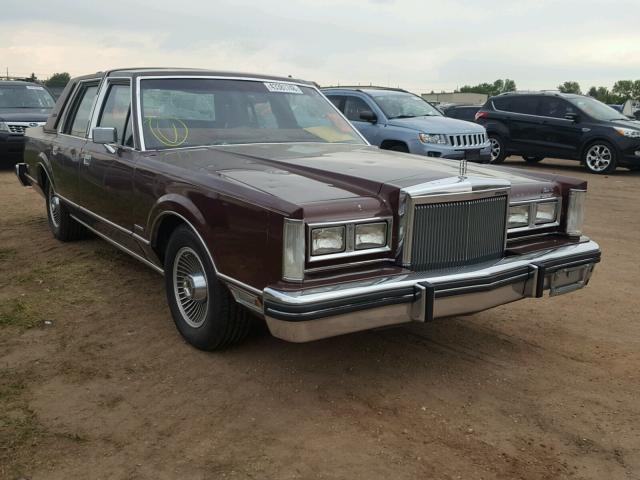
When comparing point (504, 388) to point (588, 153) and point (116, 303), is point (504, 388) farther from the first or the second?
point (588, 153)

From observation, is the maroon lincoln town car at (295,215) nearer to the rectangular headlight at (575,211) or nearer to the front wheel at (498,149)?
the rectangular headlight at (575,211)

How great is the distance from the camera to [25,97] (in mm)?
13305

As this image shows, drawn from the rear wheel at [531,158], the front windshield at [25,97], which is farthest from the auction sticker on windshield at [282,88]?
the rear wheel at [531,158]

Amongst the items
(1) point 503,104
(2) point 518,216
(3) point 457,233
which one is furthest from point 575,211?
(1) point 503,104

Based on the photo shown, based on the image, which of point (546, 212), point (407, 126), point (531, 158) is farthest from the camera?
point (531, 158)

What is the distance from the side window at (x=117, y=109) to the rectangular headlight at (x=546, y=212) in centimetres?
287

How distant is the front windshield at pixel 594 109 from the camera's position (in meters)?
13.3

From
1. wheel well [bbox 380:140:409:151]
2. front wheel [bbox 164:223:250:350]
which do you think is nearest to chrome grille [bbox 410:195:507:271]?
front wheel [bbox 164:223:250:350]

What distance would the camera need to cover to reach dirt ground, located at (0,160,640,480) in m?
2.69

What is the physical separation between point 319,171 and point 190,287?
3.34 ft

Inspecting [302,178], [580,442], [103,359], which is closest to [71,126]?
[103,359]

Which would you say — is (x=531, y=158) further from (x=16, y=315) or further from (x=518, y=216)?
(x=16, y=315)

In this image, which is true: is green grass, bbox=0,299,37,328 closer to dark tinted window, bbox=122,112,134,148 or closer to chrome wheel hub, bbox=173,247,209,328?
chrome wheel hub, bbox=173,247,209,328

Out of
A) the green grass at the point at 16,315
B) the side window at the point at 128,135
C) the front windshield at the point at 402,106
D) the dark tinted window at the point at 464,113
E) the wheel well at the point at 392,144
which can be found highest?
the front windshield at the point at 402,106
